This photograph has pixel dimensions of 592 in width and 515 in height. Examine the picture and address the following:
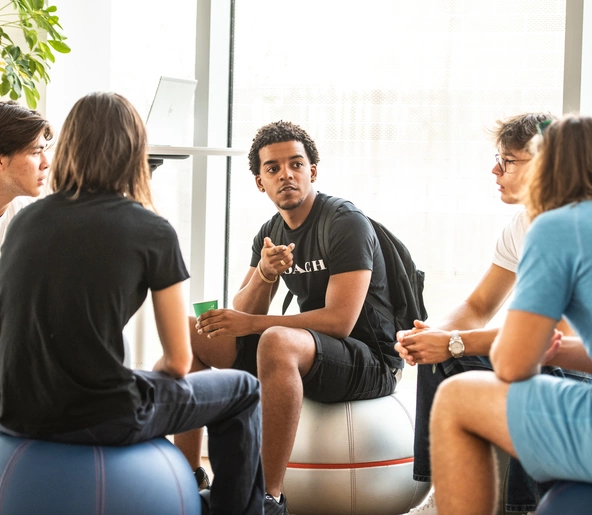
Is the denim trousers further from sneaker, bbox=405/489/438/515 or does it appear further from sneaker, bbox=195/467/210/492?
sneaker, bbox=405/489/438/515

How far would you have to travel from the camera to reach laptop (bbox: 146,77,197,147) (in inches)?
117

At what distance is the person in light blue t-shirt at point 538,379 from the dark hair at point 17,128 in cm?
167

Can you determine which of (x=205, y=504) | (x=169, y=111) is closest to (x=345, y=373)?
(x=205, y=504)

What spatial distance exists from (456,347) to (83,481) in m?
1.10

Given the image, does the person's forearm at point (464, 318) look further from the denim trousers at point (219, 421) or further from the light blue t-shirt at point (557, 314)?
the light blue t-shirt at point (557, 314)

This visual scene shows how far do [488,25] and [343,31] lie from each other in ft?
2.09

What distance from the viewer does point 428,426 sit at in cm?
245

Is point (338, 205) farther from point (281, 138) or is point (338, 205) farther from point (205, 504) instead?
point (205, 504)

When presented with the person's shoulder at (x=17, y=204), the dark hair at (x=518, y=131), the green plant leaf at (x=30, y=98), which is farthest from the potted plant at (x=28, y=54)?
the dark hair at (x=518, y=131)

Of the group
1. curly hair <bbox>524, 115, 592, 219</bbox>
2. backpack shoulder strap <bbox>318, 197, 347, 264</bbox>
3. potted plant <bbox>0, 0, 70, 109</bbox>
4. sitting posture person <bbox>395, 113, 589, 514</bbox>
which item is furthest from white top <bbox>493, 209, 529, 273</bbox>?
potted plant <bbox>0, 0, 70, 109</bbox>

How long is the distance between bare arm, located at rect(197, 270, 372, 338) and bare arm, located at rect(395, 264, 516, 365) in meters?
0.29

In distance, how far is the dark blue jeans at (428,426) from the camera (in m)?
2.29

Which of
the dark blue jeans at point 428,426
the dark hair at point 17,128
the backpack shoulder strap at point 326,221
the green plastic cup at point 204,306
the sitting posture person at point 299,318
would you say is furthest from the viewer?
the backpack shoulder strap at point 326,221

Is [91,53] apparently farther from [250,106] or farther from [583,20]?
[583,20]
